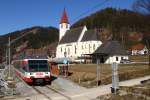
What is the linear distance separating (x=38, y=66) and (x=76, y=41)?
8527cm

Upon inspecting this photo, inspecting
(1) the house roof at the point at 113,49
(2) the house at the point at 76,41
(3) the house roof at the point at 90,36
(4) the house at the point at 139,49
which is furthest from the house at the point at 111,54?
(4) the house at the point at 139,49

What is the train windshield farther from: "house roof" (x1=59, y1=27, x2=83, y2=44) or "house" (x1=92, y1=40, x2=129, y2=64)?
"house roof" (x1=59, y1=27, x2=83, y2=44)

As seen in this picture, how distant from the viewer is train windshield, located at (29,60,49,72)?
39.8 m

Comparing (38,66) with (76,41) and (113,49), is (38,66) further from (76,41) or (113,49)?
(76,41)

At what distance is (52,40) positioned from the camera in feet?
573

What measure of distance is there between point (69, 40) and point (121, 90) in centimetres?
10258

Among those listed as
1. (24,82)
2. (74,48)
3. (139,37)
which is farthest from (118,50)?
(139,37)

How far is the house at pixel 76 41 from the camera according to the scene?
117 m

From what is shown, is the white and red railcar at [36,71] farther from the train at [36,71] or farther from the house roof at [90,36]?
the house roof at [90,36]

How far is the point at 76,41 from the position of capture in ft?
410

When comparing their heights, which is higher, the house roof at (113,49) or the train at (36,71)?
the house roof at (113,49)

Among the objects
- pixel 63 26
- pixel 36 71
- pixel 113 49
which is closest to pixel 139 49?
pixel 63 26

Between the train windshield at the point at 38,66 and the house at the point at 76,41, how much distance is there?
242 feet

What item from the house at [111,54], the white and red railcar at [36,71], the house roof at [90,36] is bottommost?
the white and red railcar at [36,71]
